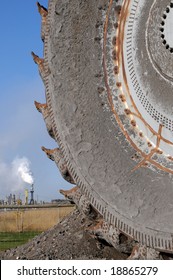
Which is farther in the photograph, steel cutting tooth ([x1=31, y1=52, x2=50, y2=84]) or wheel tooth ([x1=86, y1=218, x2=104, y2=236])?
steel cutting tooth ([x1=31, y1=52, x2=50, y2=84])

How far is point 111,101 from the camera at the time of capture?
175 inches

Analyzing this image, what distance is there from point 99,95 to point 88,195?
0.88 metres

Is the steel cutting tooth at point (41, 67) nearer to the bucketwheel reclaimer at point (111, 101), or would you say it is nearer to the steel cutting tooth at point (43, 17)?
the bucketwheel reclaimer at point (111, 101)

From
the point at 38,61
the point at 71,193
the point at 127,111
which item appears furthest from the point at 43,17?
the point at 71,193

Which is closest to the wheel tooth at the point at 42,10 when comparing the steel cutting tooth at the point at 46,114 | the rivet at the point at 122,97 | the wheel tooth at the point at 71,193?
the steel cutting tooth at the point at 46,114

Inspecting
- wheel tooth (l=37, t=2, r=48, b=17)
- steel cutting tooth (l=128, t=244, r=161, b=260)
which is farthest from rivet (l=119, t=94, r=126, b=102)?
steel cutting tooth (l=128, t=244, r=161, b=260)

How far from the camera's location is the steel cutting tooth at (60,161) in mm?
4180

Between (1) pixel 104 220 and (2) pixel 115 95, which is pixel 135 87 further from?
→ (1) pixel 104 220

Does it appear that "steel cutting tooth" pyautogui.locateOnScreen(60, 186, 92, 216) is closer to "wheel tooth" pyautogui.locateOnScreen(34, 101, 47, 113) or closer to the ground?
the ground

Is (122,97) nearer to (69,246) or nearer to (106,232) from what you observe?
(106,232)

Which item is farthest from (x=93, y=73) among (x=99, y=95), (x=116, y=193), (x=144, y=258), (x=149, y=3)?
(x=144, y=258)

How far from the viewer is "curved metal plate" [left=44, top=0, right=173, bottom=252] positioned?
162 inches

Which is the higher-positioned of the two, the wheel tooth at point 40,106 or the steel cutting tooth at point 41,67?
the steel cutting tooth at point 41,67

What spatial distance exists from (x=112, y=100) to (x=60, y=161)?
679 mm
